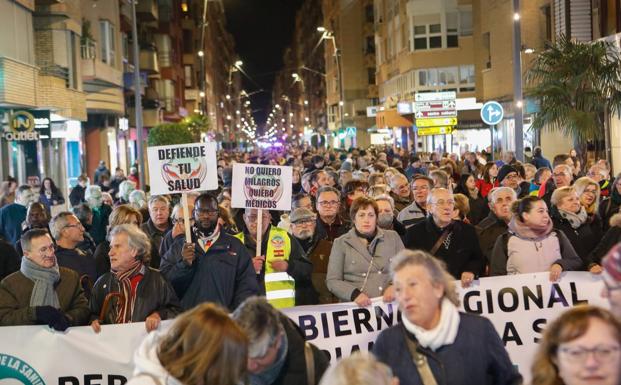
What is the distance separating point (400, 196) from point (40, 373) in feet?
23.6

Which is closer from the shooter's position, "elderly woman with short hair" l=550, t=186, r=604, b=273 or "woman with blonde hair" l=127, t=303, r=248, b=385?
"woman with blonde hair" l=127, t=303, r=248, b=385

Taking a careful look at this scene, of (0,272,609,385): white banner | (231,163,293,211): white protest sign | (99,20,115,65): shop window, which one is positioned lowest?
(0,272,609,385): white banner

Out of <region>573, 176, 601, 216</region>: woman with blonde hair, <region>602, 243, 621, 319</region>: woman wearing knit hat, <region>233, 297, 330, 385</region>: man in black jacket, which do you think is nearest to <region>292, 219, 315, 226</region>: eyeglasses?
<region>573, 176, 601, 216</region>: woman with blonde hair

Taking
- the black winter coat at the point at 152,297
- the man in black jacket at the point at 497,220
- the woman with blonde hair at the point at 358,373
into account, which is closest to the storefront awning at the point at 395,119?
the man in black jacket at the point at 497,220

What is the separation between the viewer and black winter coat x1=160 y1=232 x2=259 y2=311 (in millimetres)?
8016

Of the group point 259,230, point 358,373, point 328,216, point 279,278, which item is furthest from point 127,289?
point 358,373

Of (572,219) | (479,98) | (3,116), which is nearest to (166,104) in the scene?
(479,98)

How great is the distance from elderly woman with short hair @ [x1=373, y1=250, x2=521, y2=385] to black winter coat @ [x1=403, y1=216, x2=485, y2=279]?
3507mm

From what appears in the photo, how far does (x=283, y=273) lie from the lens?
903cm

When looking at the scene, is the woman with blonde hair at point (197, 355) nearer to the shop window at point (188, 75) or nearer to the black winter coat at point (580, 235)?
the black winter coat at point (580, 235)

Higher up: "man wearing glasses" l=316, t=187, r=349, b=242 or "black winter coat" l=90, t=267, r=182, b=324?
"man wearing glasses" l=316, t=187, r=349, b=242

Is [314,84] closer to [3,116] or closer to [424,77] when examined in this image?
[424,77]

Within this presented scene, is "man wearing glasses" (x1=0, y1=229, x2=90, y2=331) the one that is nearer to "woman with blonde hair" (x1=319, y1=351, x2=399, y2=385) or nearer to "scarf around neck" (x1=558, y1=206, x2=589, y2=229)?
"woman with blonde hair" (x1=319, y1=351, x2=399, y2=385)

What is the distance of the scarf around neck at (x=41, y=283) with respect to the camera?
7.51 m
